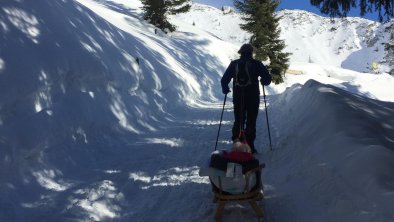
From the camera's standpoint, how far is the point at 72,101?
30.0 feet

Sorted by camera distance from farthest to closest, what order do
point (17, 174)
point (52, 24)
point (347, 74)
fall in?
1. point (347, 74)
2. point (52, 24)
3. point (17, 174)

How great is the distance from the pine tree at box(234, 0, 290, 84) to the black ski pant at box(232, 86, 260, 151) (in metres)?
25.4

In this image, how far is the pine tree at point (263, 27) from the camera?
110ft

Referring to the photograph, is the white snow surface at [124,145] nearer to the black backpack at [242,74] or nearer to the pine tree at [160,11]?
the black backpack at [242,74]

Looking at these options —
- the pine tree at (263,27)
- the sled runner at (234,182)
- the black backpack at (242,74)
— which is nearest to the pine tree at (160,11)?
the pine tree at (263,27)

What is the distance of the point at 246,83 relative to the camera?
26.5 feet

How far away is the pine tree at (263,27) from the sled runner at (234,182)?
28526mm

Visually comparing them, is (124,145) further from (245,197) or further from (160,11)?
(160,11)

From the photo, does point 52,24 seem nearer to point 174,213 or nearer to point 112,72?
point 112,72

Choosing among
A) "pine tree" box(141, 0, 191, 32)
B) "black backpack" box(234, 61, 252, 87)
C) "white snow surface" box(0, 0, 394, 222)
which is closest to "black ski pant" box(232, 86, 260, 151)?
"black backpack" box(234, 61, 252, 87)

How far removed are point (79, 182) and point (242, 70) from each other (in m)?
3.51

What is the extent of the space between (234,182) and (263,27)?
98.8 feet

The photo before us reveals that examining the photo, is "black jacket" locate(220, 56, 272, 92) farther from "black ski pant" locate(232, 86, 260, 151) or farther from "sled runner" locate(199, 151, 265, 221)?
"sled runner" locate(199, 151, 265, 221)

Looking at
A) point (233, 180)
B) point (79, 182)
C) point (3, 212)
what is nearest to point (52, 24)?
point (79, 182)
